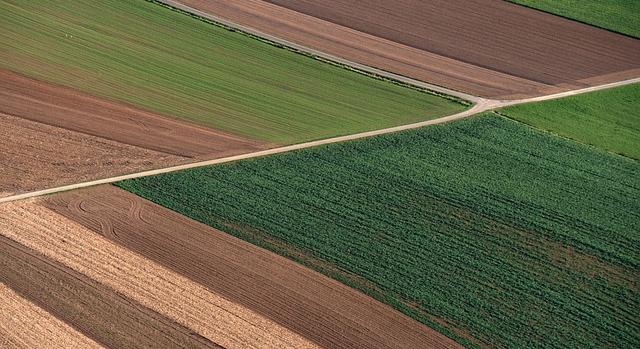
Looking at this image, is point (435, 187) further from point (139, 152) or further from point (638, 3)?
point (638, 3)

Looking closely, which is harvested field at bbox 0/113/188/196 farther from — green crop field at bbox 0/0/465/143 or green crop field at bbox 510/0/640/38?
green crop field at bbox 510/0/640/38

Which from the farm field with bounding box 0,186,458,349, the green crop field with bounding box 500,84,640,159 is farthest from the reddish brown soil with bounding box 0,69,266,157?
the green crop field with bounding box 500,84,640,159

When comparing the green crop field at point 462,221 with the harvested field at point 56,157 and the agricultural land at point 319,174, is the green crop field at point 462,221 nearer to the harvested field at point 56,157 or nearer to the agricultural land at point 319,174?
the agricultural land at point 319,174

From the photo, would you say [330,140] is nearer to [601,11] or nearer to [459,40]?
[459,40]

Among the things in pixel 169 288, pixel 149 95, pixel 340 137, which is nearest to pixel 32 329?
pixel 169 288

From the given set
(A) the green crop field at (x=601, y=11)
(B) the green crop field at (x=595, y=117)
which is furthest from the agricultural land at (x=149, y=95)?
(A) the green crop field at (x=601, y=11)
